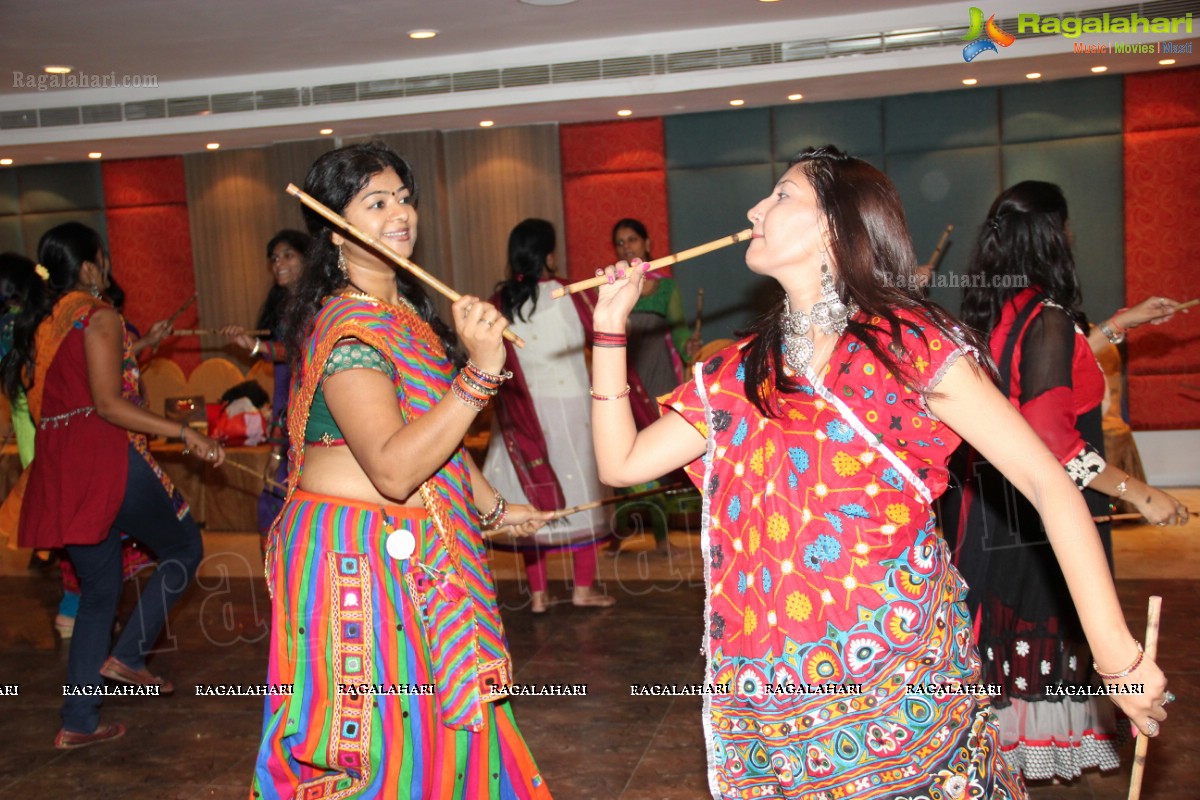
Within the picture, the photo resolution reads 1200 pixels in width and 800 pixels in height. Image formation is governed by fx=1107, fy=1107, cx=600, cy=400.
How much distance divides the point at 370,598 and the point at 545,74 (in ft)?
16.4

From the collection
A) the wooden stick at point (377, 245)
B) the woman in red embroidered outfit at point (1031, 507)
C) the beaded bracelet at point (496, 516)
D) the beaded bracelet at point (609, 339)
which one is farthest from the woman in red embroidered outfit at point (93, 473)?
the woman in red embroidered outfit at point (1031, 507)

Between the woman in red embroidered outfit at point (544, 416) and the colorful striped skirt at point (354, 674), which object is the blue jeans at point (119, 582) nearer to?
the woman in red embroidered outfit at point (544, 416)

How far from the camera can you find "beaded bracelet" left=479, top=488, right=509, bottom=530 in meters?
2.25

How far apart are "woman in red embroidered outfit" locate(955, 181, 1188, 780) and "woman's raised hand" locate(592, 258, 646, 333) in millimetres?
1176

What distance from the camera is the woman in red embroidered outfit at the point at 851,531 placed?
1.47 m

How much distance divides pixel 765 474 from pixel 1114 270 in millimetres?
6093

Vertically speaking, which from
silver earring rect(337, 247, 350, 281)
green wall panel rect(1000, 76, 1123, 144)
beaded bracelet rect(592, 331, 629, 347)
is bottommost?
beaded bracelet rect(592, 331, 629, 347)

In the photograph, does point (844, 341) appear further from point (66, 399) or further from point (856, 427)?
point (66, 399)

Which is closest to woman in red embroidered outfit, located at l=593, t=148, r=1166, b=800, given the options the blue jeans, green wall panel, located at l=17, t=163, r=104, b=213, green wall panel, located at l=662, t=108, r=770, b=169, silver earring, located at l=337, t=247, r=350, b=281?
silver earring, located at l=337, t=247, r=350, b=281

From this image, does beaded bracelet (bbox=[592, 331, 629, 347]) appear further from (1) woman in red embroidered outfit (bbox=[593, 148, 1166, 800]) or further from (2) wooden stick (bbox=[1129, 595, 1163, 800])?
(2) wooden stick (bbox=[1129, 595, 1163, 800])

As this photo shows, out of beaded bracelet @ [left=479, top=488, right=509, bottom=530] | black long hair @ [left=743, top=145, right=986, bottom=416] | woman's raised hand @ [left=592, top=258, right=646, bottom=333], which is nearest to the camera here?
black long hair @ [left=743, top=145, right=986, bottom=416]

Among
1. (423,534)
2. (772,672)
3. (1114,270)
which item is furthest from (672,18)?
(772,672)

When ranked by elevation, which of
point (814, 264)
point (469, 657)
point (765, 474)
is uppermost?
point (814, 264)

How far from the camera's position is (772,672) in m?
1.54
